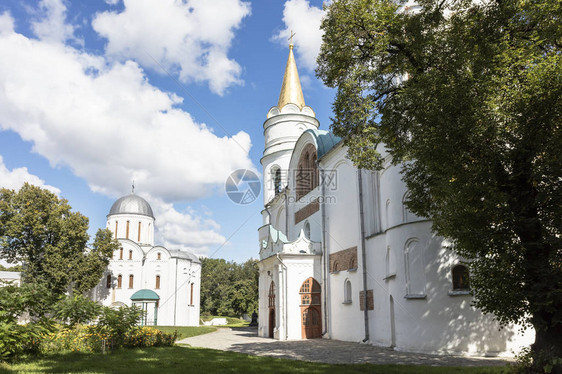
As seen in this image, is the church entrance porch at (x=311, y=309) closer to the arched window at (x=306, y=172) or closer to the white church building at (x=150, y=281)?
the arched window at (x=306, y=172)

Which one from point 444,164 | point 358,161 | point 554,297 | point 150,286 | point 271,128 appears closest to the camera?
point 554,297

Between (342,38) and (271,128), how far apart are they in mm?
21860

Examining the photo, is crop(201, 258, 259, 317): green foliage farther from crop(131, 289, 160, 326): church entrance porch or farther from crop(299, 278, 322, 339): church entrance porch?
crop(299, 278, 322, 339): church entrance porch

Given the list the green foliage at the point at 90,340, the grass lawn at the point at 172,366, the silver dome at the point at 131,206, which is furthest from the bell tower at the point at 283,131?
the grass lawn at the point at 172,366

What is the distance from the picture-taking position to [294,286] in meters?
22.4

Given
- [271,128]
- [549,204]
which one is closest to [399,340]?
[549,204]

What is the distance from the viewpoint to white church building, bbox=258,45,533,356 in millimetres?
14281

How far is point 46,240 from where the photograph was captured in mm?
33344

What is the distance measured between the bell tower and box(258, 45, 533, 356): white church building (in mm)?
77

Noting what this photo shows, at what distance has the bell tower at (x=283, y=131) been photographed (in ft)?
102

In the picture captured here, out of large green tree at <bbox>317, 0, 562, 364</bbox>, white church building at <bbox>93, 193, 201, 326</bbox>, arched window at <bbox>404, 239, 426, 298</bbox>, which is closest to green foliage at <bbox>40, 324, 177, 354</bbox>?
arched window at <bbox>404, 239, 426, 298</bbox>

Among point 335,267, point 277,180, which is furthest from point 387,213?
point 277,180

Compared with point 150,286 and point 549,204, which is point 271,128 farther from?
point 549,204

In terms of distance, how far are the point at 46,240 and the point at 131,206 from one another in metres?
13.0
